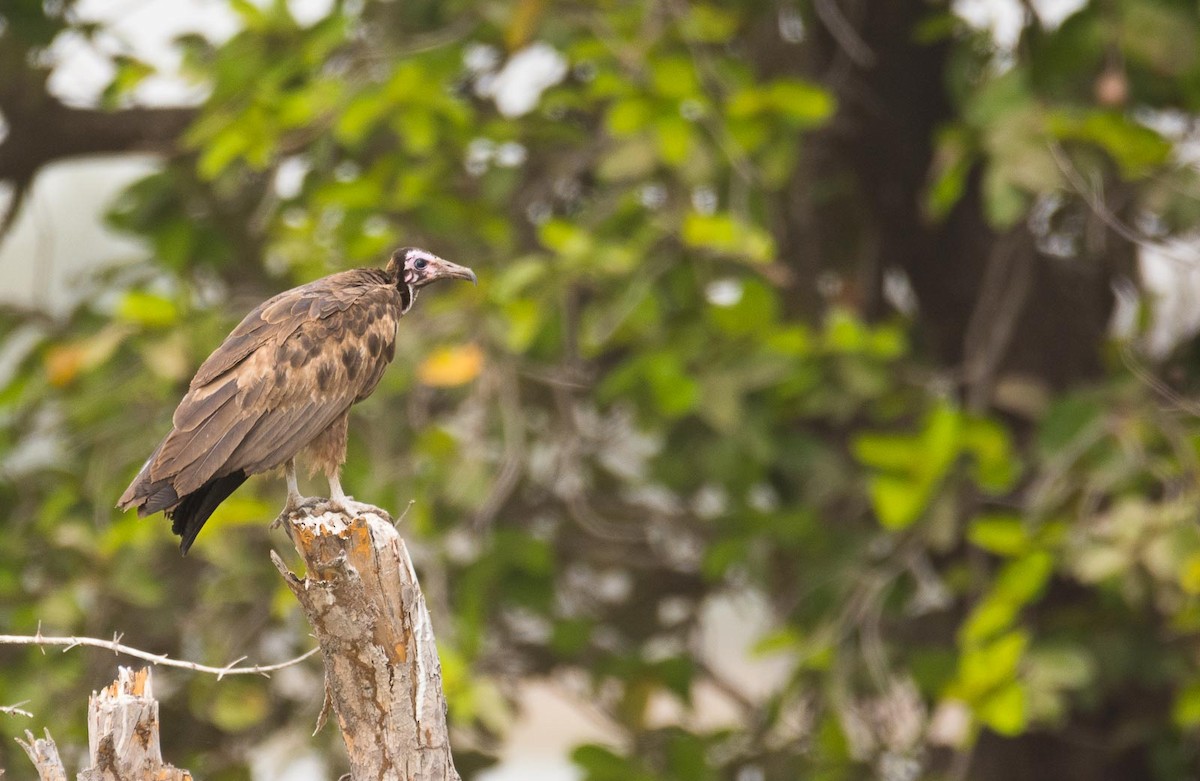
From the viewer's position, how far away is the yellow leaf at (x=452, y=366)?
586 centimetres

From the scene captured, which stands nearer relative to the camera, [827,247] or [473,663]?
[473,663]

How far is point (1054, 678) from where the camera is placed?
5746 millimetres

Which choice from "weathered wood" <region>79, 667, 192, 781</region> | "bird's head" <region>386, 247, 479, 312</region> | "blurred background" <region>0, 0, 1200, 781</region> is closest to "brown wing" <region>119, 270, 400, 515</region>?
"bird's head" <region>386, 247, 479, 312</region>

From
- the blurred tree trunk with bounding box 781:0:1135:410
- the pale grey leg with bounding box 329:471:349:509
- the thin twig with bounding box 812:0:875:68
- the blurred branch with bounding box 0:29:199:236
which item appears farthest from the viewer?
the blurred branch with bounding box 0:29:199:236

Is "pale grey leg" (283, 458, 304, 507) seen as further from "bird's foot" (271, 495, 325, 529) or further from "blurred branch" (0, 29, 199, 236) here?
"blurred branch" (0, 29, 199, 236)

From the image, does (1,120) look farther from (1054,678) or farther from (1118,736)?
(1118,736)

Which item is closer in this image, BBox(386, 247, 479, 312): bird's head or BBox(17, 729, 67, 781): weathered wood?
BBox(17, 729, 67, 781): weathered wood

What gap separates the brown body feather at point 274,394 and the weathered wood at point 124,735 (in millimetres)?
438

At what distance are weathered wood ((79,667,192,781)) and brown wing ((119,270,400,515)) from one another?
44 centimetres

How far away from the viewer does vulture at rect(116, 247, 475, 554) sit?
11.0 ft

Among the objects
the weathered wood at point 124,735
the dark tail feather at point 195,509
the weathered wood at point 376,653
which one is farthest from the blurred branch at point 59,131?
the weathered wood at point 124,735

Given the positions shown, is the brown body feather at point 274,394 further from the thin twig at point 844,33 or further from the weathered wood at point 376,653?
the thin twig at point 844,33

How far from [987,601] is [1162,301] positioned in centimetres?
255

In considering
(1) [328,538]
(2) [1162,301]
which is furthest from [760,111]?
(1) [328,538]
